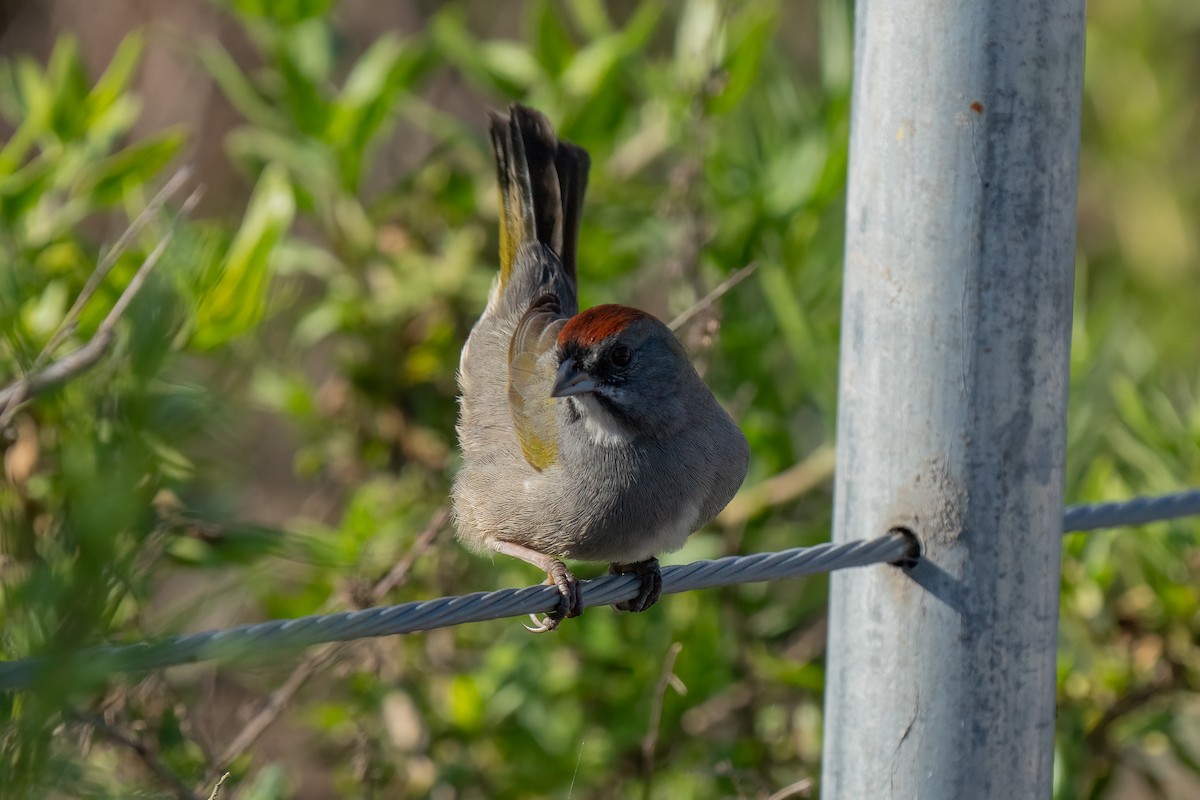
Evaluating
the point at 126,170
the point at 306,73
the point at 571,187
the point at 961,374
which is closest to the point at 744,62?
the point at 571,187

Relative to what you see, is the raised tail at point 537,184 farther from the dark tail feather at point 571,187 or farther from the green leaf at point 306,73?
the green leaf at point 306,73

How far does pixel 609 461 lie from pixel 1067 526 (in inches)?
40.1

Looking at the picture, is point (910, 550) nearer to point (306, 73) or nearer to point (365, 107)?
point (365, 107)

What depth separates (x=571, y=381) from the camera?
312cm

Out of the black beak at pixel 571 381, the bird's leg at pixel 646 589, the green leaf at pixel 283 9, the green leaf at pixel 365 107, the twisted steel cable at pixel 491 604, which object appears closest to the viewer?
the twisted steel cable at pixel 491 604

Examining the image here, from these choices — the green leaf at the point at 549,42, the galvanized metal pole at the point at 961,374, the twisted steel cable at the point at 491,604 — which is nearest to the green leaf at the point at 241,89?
the green leaf at the point at 549,42

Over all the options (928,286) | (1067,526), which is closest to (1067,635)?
(1067,526)

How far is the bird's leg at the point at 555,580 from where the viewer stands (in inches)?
113

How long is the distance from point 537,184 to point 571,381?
932 mm

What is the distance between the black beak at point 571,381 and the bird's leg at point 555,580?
1.29ft

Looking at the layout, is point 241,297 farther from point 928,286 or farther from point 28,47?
point 28,47

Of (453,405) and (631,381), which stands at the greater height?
(631,381)

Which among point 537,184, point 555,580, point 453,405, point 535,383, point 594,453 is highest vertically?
point 537,184

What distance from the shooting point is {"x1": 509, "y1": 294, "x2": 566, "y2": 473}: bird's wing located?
326 centimetres
